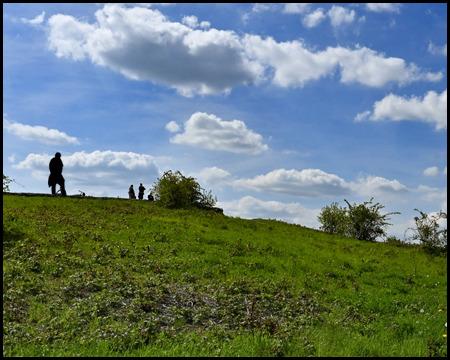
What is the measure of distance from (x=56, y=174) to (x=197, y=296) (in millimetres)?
24625

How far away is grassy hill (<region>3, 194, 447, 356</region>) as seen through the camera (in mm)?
8156

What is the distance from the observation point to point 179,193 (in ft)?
112

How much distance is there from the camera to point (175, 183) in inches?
1362

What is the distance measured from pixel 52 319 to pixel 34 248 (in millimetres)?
6385

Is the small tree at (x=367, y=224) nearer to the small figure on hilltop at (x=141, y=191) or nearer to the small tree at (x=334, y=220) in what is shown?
the small tree at (x=334, y=220)

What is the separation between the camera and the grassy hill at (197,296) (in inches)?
321

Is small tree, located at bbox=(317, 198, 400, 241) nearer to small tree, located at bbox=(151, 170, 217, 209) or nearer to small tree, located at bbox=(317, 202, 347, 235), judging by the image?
small tree, located at bbox=(317, 202, 347, 235)

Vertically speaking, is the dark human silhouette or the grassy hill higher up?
the dark human silhouette

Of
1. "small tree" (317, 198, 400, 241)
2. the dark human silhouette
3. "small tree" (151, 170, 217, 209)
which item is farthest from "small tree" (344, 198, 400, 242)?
the dark human silhouette

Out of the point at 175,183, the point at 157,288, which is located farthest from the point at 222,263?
the point at 175,183

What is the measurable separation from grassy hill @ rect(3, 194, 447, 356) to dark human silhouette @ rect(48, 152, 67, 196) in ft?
35.9

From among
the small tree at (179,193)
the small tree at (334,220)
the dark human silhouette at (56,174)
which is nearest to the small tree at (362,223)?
the small tree at (334,220)

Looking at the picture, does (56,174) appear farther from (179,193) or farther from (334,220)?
(334,220)

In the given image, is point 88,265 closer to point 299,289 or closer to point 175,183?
point 299,289
